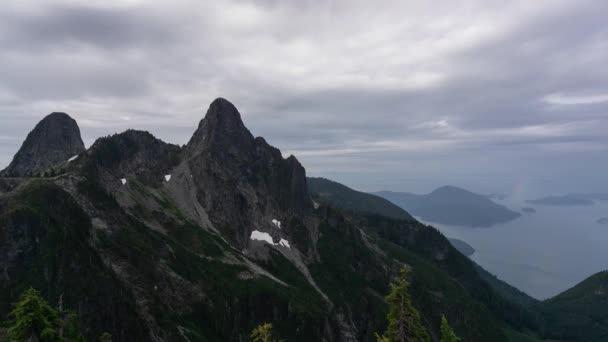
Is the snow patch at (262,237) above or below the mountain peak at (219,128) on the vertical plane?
below

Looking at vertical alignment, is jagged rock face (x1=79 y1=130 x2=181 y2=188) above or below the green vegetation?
above

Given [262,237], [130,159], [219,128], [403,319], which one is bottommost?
[262,237]

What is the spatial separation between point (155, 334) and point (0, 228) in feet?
133

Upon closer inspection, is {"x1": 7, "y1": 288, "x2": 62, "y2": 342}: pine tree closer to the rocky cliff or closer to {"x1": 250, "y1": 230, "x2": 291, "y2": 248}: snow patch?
the rocky cliff

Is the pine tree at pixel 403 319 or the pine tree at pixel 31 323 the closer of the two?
the pine tree at pixel 31 323

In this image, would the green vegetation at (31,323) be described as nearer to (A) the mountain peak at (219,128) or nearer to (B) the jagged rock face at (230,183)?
(B) the jagged rock face at (230,183)

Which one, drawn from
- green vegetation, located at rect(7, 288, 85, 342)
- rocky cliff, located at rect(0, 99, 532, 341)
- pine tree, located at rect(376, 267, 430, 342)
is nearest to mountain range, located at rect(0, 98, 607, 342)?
rocky cliff, located at rect(0, 99, 532, 341)

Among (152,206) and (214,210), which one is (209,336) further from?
(214,210)

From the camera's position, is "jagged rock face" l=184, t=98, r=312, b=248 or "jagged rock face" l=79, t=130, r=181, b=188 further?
"jagged rock face" l=184, t=98, r=312, b=248

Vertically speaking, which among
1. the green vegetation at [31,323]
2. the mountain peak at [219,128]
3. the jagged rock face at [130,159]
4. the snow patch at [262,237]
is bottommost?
the snow patch at [262,237]

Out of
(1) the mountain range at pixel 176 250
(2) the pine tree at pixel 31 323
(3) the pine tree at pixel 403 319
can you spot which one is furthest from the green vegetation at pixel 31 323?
(1) the mountain range at pixel 176 250

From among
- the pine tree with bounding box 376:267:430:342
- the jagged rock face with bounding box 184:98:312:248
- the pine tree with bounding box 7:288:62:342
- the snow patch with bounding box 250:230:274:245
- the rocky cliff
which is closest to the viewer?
the pine tree with bounding box 7:288:62:342

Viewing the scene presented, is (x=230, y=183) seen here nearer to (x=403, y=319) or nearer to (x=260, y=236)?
(x=260, y=236)

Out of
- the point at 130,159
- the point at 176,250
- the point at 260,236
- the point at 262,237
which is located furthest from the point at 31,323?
the point at 130,159
